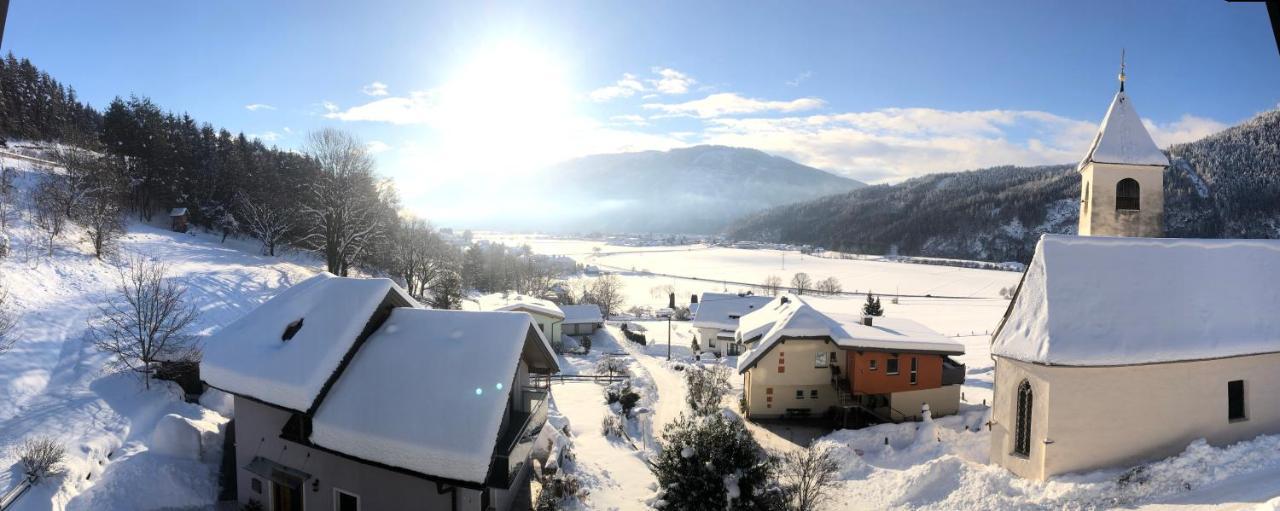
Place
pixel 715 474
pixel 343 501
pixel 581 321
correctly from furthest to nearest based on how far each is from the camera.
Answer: pixel 581 321 → pixel 343 501 → pixel 715 474

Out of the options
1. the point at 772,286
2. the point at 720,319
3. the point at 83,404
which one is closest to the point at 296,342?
the point at 83,404

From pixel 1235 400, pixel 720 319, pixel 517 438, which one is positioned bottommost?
pixel 720 319

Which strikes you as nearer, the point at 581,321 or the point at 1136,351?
the point at 1136,351

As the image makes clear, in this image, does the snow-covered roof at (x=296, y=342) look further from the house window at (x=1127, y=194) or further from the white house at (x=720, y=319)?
the white house at (x=720, y=319)

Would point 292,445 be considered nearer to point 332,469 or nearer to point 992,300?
point 332,469

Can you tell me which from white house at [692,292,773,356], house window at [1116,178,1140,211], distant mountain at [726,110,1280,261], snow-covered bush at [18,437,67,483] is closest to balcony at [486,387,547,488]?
snow-covered bush at [18,437,67,483]

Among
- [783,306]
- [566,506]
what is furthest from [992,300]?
[566,506]

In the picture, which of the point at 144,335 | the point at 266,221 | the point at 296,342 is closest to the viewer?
the point at 296,342

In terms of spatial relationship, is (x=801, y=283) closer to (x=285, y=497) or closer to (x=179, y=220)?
(x=179, y=220)

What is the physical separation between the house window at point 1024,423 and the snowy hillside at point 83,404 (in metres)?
23.8

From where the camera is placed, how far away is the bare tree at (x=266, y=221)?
4672 cm

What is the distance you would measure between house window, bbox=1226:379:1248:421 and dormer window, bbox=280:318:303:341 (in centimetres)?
2633

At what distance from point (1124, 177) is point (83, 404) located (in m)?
35.4

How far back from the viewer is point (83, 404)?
17.1 meters
